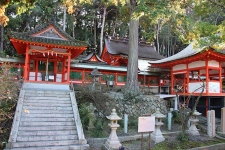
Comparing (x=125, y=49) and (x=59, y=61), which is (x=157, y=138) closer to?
(x=59, y=61)

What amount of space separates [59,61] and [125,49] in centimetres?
987

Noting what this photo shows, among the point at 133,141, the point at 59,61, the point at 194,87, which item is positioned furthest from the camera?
the point at 59,61

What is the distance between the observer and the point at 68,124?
Result: 26.0 ft

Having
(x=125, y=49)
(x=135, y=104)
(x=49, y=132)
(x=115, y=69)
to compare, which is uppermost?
(x=125, y=49)

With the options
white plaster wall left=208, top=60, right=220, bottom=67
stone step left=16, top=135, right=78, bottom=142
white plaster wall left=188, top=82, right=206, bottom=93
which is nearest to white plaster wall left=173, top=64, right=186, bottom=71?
white plaster wall left=188, top=82, right=206, bottom=93

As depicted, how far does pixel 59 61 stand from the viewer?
1491cm

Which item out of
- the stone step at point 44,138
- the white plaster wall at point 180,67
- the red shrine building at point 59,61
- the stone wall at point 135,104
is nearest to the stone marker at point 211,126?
the stone wall at point 135,104

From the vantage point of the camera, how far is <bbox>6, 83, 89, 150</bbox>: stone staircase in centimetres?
667

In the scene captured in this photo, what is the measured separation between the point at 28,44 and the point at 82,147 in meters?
7.52

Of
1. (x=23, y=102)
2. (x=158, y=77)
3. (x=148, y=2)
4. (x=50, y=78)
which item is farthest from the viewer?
(x=158, y=77)

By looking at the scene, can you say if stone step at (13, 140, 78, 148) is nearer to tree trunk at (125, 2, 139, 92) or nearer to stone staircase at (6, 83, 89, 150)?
stone staircase at (6, 83, 89, 150)

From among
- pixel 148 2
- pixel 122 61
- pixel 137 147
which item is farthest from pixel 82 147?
pixel 122 61

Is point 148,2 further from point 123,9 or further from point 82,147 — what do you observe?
point 82,147

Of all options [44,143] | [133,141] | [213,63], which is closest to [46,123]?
[44,143]
